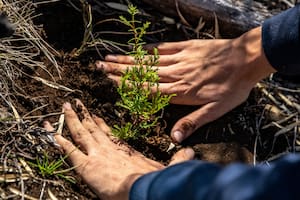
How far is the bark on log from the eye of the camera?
269 cm

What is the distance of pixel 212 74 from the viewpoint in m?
2.55

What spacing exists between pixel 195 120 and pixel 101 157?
18.4 inches

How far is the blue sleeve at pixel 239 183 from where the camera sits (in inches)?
52.7

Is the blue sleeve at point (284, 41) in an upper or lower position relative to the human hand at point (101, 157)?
upper

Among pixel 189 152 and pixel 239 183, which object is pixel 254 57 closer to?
pixel 189 152

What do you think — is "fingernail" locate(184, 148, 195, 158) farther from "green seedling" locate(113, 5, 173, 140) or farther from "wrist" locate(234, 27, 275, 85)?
"wrist" locate(234, 27, 275, 85)

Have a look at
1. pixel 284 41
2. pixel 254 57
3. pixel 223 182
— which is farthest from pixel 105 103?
pixel 223 182

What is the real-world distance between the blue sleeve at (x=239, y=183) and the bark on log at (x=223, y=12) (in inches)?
49.7

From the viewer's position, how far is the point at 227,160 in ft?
8.06

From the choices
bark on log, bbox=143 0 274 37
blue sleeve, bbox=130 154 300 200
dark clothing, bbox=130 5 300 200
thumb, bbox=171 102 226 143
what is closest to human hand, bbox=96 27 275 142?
thumb, bbox=171 102 226 143

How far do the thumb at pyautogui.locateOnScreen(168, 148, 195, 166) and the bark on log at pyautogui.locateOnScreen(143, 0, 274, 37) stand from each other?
0.64 m

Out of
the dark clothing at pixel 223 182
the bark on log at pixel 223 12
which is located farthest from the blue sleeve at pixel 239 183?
the bark on log at pixel 223 12

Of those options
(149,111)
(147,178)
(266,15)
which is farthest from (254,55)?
(147,178)

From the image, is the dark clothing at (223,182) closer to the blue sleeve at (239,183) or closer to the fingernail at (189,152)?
the blue sleeve at (239,183)
